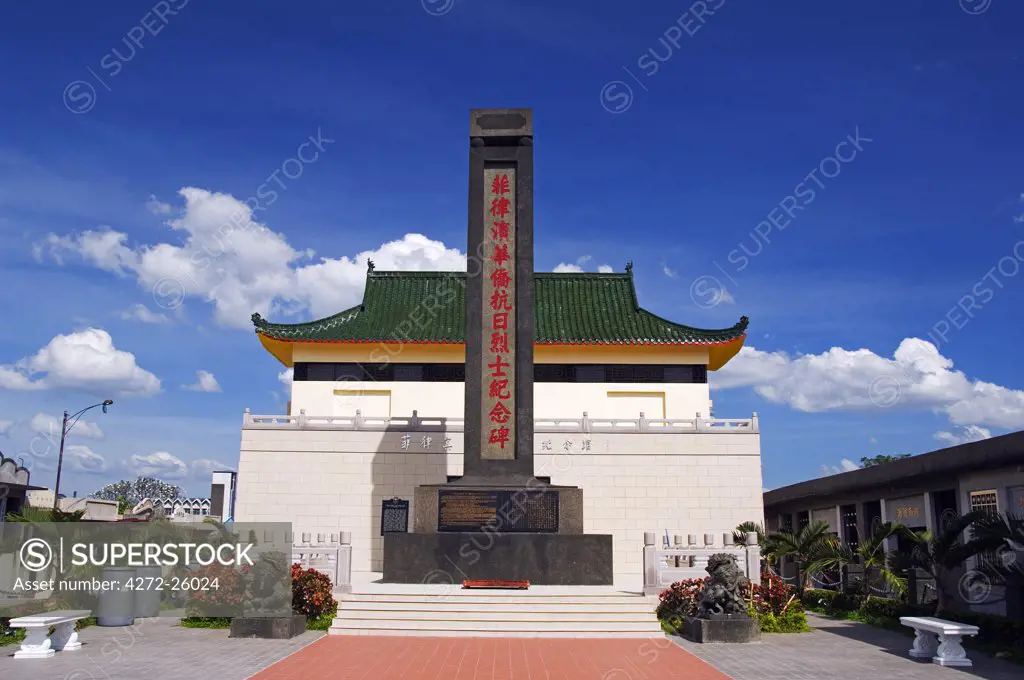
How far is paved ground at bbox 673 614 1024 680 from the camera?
26.8ft

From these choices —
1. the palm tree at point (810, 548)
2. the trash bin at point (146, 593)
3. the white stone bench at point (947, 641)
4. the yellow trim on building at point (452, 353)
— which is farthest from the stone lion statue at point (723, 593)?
the yellow trim on building at point (452, 353)

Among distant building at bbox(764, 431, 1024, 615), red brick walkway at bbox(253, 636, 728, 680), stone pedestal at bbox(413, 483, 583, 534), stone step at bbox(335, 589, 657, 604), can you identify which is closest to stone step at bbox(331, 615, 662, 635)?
red brick walkway at bbox(253, 636, 728, 680)

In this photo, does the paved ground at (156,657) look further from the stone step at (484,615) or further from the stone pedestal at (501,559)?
the stone pedestal at (501,559)

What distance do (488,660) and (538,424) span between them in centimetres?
1111

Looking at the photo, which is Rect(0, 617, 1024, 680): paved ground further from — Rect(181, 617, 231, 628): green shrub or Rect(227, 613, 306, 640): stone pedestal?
Rect(181, 617, 231, 628): green shrub

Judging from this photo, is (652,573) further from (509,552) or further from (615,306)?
(615,306)

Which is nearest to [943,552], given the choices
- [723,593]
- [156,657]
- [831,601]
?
[723,593]

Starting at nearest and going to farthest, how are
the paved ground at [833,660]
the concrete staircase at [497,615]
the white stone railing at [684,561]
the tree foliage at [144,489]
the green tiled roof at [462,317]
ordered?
1. the paved ground at [833,660]
2. the concrete staircase at [497,615]
3. the white stone railing at [684,561]
4. the green tiled roof at [462,317]
5. the tree foliage at [144,489]

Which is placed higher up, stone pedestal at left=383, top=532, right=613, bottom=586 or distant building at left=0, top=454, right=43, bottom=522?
distant building at left=0, top=454, right=43, bottom=522

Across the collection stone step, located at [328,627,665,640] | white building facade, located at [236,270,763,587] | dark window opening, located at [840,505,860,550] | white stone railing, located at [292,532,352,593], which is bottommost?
stone step, located at [328,627,665,640]

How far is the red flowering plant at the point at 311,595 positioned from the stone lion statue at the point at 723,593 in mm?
5125

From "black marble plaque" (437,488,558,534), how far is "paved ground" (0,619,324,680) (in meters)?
3.64

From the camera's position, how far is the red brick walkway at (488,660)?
7.90 m

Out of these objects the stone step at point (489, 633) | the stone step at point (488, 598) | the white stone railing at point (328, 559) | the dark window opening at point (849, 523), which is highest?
the dark window opening at point (849, 523)
